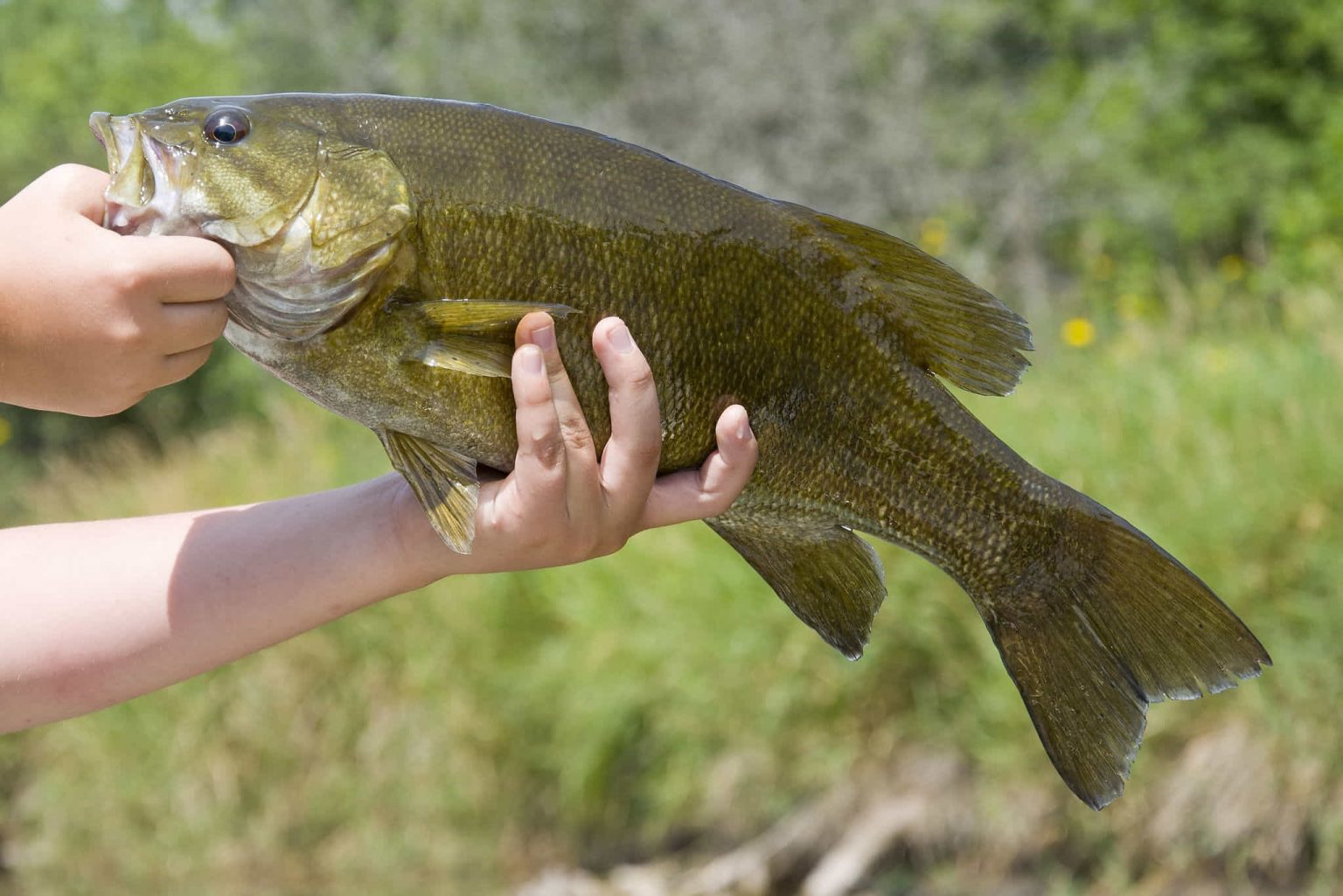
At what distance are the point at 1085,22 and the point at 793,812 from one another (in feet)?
40.2

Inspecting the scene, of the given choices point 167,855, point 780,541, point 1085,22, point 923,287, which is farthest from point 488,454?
point 1085,22

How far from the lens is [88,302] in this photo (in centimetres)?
166

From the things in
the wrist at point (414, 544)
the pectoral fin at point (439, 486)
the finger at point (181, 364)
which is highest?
the finger at point (181, 364)

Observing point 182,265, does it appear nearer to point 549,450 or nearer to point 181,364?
point 181,364

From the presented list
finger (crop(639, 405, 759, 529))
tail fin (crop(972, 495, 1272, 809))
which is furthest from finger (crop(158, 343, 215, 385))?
tail fin (crop(972, 495, 1272, 809))

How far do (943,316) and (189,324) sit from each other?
1095mm

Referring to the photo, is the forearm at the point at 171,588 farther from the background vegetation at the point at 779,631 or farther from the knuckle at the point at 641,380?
the background vegetation at the point at 779,631

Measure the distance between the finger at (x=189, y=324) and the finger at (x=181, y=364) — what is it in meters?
0.02

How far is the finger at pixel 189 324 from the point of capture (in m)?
1.70

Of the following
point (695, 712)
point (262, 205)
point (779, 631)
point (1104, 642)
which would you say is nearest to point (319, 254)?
point (262, 205)

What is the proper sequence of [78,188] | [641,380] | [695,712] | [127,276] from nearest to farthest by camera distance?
[127,276]
[78,188]
[641,380]
[695,712]

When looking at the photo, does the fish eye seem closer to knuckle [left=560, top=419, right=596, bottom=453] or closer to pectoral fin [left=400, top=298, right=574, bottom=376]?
pectoral fin [left=400, top=298, right=574, bottom=376]

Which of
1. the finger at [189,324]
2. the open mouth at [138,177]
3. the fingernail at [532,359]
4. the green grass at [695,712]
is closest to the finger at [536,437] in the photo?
the fingernail at [532,359]

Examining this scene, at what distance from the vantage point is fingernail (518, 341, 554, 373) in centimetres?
182
